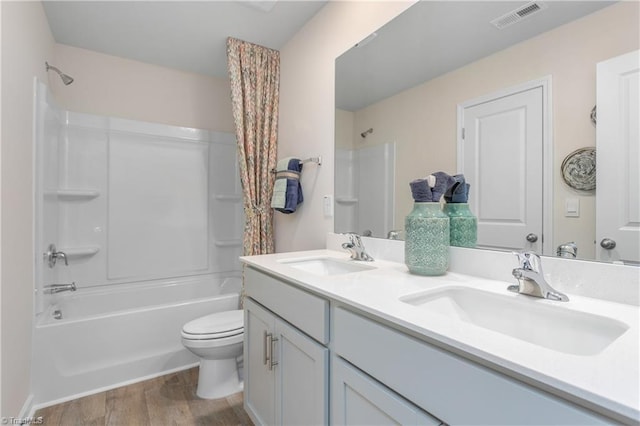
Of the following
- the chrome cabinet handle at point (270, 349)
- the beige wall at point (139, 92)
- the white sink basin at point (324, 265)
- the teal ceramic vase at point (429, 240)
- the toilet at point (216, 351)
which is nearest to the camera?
the teal ceramic vase at point (429, 240)

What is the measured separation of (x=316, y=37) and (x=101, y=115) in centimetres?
185

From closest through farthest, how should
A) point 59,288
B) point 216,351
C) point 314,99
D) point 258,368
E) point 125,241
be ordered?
point 258,368, point 216,351, point 314,99, point 59,288, point 125,241

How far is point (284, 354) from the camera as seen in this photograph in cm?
119

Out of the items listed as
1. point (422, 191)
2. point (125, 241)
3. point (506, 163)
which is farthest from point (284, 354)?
point (125, 241)

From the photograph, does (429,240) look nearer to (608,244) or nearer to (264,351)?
(608,244)

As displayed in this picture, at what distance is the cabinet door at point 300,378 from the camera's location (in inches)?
38.0

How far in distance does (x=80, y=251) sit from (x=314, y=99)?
2.11 meters

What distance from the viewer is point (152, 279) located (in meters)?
2.65

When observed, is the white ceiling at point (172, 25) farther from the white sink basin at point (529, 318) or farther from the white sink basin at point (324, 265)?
the white sink basin at point (529, 318)

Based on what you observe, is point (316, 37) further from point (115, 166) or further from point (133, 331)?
point (133, 331)

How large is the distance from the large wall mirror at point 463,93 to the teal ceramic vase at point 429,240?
0.59 feet

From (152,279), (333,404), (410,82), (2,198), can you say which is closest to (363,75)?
(410,82)

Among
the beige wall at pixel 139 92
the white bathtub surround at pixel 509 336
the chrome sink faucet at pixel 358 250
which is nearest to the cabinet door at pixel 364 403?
the white bathtub surround at pixel 509 336

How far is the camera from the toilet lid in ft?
5.79
